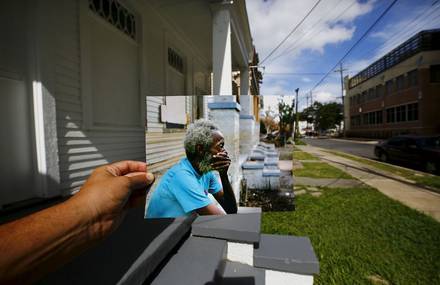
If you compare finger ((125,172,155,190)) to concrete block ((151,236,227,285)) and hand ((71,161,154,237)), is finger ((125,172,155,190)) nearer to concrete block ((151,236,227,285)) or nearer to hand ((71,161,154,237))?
hand ((71,161,154,237))

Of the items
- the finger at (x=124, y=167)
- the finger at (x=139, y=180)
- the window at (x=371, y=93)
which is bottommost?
the finger at (x=139, y=180)

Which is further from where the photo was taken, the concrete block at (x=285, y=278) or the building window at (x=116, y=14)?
the building window at (x=116, y=14)

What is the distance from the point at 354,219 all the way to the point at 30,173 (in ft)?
14.4

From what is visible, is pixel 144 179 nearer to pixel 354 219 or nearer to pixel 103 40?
pixel 103 40

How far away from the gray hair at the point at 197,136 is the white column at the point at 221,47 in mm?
2051

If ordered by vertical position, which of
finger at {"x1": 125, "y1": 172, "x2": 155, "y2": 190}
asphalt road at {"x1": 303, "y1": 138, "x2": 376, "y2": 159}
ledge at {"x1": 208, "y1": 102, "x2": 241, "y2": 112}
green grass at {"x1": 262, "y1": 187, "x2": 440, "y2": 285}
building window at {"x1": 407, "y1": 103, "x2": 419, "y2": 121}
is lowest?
green grass at {"x1": 262, "y1": 187, "x2": 440, "y2": 285}

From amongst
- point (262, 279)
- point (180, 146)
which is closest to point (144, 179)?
point (180, 146)

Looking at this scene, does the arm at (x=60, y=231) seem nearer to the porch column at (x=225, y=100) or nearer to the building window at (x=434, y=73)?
the porch column at (x=225, y=100)

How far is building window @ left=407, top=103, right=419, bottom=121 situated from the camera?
4020 millimetres

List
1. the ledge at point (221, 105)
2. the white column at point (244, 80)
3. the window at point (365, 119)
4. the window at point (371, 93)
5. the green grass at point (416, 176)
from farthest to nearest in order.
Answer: the white column at point (244, 80), the green grass at point (416, 176), the window at point (365, 119), the window at point (371, 93), the ledge at point (221, 105)

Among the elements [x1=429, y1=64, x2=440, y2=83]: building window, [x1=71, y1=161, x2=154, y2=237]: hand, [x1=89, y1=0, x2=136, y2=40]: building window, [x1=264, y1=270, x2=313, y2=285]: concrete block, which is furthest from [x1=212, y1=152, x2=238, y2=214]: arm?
[x1=429, y1=64, x2=440, y2=83]: building window

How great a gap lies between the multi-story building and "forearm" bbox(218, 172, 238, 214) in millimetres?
3789

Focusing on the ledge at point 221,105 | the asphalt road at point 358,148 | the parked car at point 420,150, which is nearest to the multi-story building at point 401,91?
the parked car at point 420,150

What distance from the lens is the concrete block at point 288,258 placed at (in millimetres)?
1487
